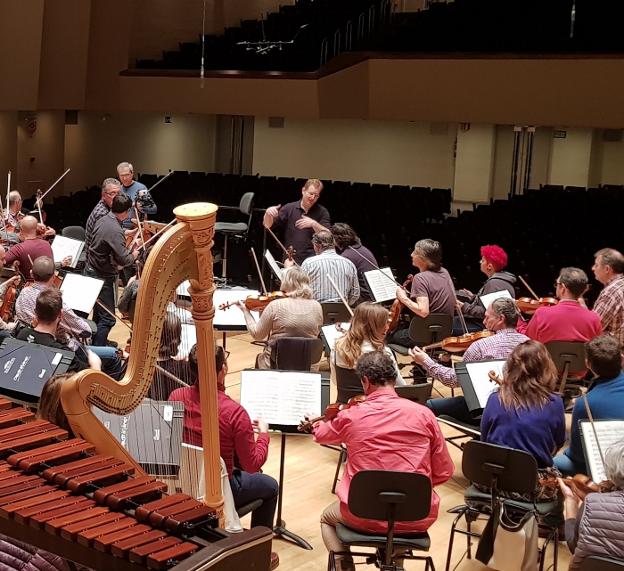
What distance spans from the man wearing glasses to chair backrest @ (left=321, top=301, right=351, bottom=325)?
5.30ft

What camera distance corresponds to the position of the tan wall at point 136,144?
60.4 feet

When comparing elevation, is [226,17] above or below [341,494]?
above

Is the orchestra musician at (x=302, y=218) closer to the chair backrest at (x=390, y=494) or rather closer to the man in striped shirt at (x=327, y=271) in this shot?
the man in striped shirt at (x=327, y=271)

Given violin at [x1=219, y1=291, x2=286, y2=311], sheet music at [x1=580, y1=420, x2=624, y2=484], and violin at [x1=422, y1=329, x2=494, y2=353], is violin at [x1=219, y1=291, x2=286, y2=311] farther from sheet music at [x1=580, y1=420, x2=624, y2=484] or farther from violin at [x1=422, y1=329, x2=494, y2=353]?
sheet music at [x1=580, y1=420, x2=624, y2=484]

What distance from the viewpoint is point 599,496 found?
365 cm

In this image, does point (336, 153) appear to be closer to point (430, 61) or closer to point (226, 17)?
point (226, 17)

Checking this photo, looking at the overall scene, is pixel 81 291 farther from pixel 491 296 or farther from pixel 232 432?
pixel 491 296

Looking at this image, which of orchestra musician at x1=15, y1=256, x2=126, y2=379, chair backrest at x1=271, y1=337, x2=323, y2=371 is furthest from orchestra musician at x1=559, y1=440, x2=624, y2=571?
orchestra musician at x1=15, y1=256, x2=126, y2=379

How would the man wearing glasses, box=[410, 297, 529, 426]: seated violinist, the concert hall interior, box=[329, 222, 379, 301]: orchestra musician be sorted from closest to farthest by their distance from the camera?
1. the concert hall interior
2. box=[410, 297, 529, 426]: seated violinist
3. the man wearing glasses
4. box=[329, 222, 379, 301]: orchestra musician

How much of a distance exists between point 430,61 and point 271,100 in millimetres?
3342

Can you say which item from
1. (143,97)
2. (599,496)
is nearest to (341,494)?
(599,496)

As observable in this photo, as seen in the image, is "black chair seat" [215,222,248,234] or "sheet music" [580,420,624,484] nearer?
"sheet music" [580,420,624,484]

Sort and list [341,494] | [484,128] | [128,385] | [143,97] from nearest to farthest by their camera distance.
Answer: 1. [128,385]
2. [341,494]
3. [143,97]
4. [484,128]

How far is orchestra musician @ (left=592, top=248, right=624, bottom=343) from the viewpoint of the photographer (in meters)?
7.00
